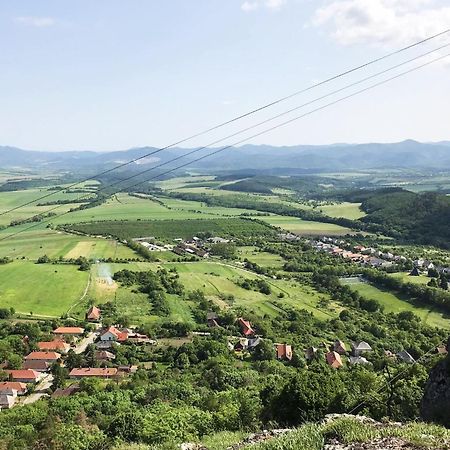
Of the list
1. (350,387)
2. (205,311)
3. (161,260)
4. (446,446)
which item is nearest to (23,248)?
(161,260)

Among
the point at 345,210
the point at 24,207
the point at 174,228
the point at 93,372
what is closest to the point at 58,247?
the point at 174,228

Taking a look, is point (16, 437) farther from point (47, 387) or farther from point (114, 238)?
point (114, 238)

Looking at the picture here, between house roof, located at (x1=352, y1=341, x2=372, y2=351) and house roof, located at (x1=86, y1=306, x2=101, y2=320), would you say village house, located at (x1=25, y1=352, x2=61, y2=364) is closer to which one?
house roof, located at (x1=86, y1=306, x2=101, y2=320)

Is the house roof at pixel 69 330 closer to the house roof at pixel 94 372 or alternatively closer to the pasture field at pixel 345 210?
the house roof at pixel 94 372

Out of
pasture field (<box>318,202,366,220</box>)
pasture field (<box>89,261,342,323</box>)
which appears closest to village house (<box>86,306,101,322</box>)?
pasture field (<box>89,261,342,323</box>)

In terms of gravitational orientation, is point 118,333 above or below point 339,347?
above

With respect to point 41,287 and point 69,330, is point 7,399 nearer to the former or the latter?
Result: point 69,330
